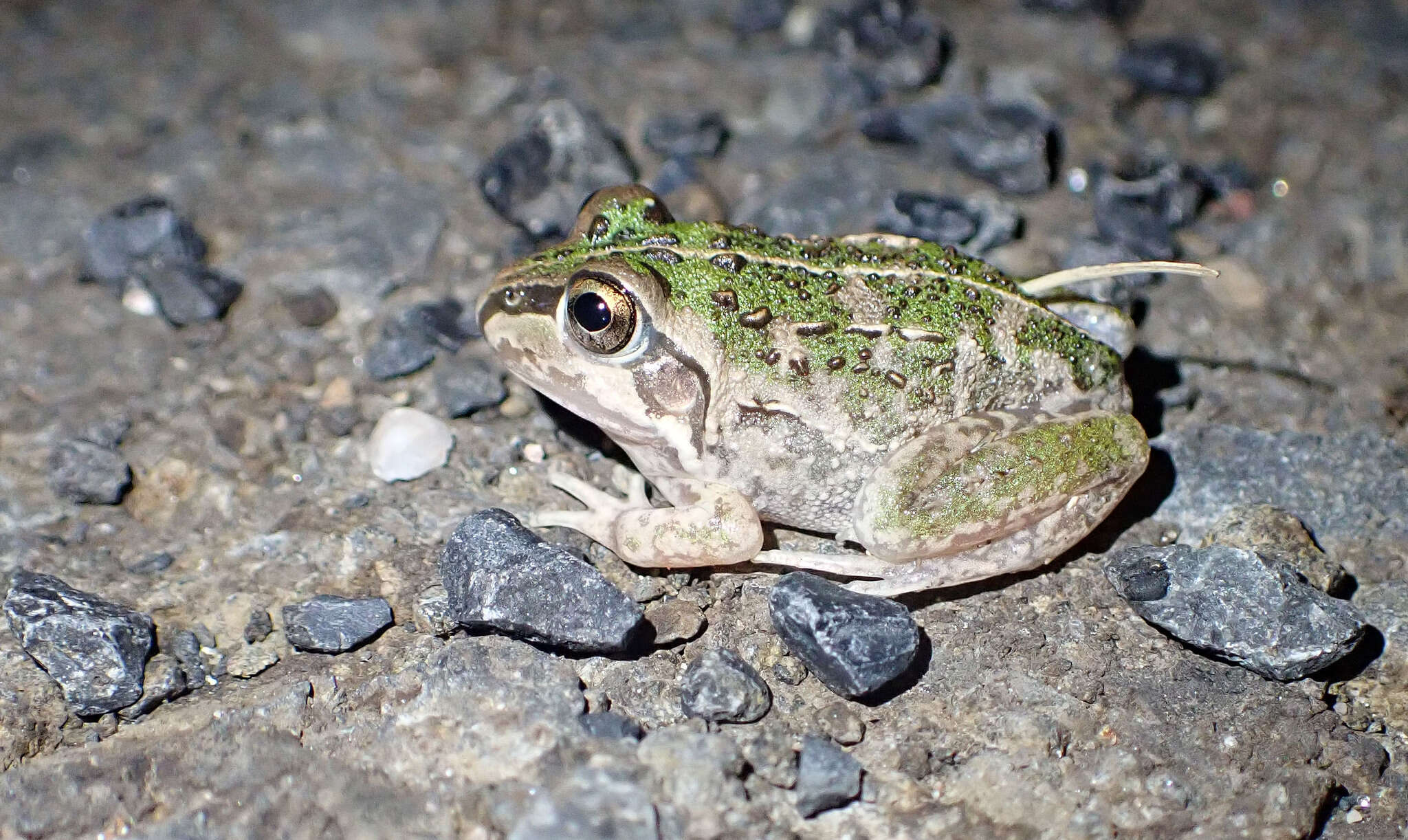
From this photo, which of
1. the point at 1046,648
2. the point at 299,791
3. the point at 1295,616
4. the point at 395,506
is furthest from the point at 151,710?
the point at 1295,616

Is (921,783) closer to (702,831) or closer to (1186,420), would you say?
(702,831)

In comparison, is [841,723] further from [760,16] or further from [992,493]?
[760,16]

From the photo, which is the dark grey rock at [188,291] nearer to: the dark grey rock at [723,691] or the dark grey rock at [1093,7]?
the dark grey rock at [723,691]

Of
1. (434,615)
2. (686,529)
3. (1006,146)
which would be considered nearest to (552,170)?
(1006,146)

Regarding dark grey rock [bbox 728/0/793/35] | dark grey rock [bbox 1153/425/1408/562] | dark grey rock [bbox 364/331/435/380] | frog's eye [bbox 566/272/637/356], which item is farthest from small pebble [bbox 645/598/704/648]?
dark grey rock [bbox 728/0/793/35]

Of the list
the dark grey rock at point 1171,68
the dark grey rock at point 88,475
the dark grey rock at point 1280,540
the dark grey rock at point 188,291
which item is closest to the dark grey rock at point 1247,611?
the dark grey rock at point 1280,540

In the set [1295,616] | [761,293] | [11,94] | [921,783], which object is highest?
[761,293]

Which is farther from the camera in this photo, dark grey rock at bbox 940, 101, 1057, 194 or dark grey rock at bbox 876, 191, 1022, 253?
dark grey rock at bbox 940, 101, 1057, 194

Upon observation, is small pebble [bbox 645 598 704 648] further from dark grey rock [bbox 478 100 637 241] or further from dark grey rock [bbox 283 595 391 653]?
dark grey rock [bbox 478 100 637 241]
